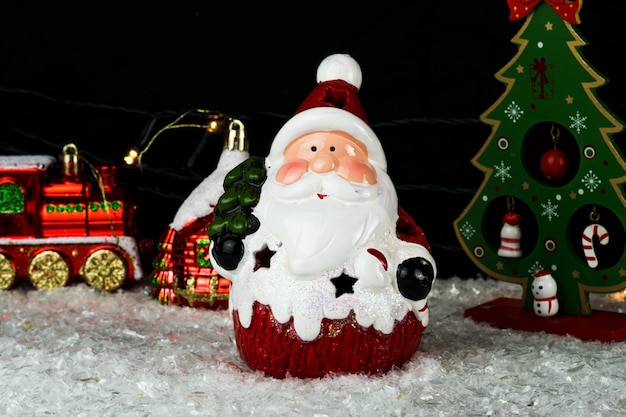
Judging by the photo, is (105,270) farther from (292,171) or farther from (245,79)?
(292,171)

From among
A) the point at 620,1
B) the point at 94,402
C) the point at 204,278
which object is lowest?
the point at 94,402

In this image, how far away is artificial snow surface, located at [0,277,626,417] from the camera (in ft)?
5.05

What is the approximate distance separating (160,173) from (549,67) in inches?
46.7

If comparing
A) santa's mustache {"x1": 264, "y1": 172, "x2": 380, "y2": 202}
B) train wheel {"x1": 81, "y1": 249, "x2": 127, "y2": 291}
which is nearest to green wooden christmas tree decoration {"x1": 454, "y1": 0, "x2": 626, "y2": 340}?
santa's mustache {"x1": 264, "y1": 172, "x2": 380, "y2": 202}

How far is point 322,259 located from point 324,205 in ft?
Answer: 0.33

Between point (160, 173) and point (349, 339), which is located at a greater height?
point (160, 173)

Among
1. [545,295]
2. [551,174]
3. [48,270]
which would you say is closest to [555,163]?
[551,174]

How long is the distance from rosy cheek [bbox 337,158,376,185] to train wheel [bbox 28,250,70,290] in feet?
3.55

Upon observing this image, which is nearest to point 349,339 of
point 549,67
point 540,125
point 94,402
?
point 94,402

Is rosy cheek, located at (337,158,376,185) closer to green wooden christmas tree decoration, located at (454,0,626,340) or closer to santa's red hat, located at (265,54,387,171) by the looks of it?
santa's red hat, located at (265,54,387,171)

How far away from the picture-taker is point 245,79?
2.70 meters

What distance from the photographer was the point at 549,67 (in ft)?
6.90

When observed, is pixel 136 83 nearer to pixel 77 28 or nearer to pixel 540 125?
pixel 77 28

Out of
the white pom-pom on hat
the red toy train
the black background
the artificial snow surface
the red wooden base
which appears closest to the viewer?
the artificial snow surface
